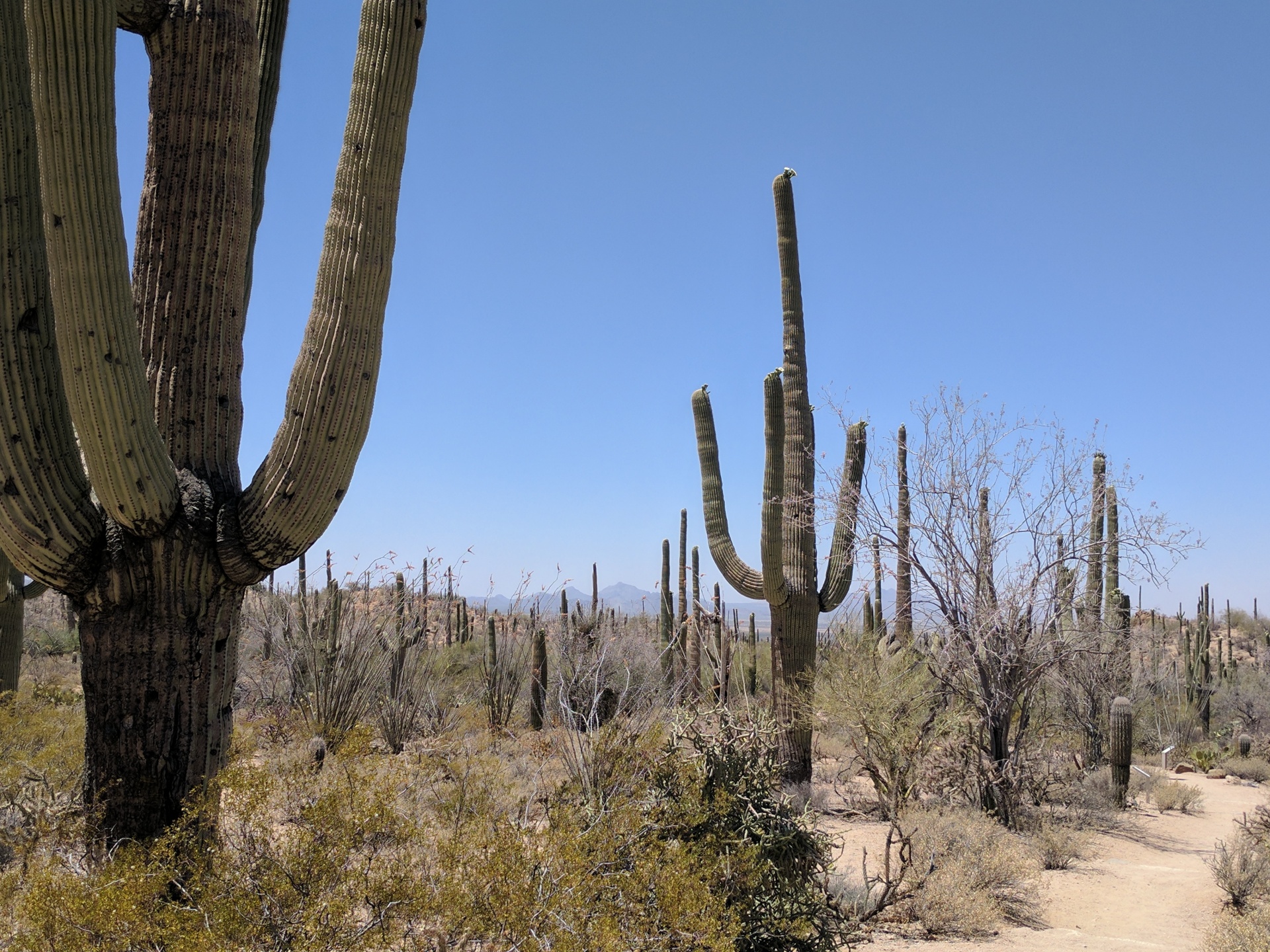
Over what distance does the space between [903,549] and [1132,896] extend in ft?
15.1

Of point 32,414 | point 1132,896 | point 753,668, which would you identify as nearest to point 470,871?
point 32,414

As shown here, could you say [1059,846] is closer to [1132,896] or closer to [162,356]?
[1132,896]

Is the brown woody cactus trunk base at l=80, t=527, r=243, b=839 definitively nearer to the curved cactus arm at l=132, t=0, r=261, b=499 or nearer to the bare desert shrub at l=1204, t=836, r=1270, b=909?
the curved cactus arm at l=132, t=0, r=261, b=499

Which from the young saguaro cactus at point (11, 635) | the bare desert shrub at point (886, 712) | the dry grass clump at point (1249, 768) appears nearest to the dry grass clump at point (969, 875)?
the bare desert shrub at point (886, 712)

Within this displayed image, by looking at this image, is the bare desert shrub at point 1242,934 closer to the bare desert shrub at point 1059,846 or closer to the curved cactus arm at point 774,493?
the bare desert shrub at point 1059,846

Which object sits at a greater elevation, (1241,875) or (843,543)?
(843,543)

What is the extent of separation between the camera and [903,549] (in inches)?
464

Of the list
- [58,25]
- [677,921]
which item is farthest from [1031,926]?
[58,25]

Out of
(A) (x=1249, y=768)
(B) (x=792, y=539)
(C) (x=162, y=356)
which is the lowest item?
(A) (x=1249, y=768)

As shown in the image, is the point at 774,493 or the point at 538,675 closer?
the point at 774,493

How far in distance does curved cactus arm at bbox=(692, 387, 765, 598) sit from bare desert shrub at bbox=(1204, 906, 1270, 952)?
5.84 m

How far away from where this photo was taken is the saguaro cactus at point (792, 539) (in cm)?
1099

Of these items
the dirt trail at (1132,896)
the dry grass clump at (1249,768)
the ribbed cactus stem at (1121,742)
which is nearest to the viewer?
the dirt trail at (1132,896)

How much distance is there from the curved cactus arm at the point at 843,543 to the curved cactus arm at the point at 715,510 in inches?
35.2
